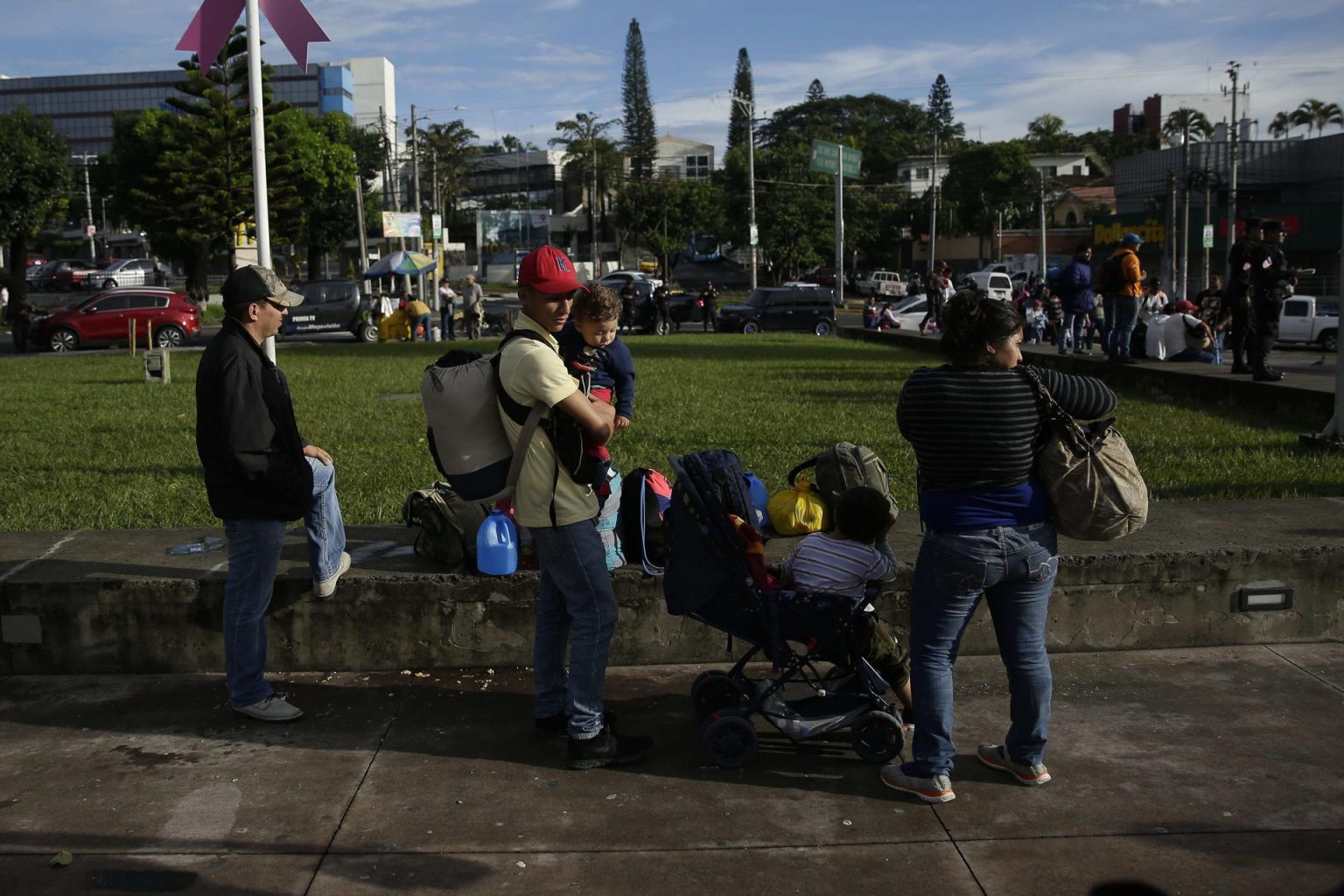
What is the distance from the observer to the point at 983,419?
383 centimetres

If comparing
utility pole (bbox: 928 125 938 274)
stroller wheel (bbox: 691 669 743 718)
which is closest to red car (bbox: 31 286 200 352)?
stroller wheel (bbox: 691 669 743 718)

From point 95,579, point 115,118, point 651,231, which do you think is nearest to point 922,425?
point 95,579

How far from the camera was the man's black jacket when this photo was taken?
4578mm

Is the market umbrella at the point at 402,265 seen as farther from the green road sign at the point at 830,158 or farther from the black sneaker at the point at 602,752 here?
Result: the black sneaker at the point at 602,752

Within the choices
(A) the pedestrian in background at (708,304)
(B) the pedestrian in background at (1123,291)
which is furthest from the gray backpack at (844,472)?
(A) the pedestrian in background at (708,304)

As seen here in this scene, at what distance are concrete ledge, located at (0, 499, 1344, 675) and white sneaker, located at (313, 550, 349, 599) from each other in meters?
0.06

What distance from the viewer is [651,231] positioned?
3647 inches

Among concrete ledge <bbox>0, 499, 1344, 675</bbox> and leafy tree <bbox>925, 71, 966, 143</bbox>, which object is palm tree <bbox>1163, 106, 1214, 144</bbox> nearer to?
leafy tree <bbox>925, 71, 966, 143</bbox>

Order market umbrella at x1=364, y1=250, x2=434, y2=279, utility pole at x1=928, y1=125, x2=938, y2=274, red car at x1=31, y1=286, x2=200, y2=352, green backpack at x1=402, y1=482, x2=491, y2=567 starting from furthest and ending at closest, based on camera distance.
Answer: utility pole at x1=928, y1=125, x2=938, y2=274 < market umbrella at x1=364, y1=250, x2=434, y2=279 < red car at x1=31, y1=286, x2=200, y2=352 < green backpack at x1=402, y1=482, x2=491, y2=567

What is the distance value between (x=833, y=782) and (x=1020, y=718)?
677mm

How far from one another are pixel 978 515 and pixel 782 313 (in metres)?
33.0

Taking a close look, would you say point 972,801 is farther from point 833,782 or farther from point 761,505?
point 761,505

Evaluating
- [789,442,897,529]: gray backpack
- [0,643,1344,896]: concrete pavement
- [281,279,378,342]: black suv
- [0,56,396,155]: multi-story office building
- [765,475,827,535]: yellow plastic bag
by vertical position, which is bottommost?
[0,643,1344,896]: concrete pavement

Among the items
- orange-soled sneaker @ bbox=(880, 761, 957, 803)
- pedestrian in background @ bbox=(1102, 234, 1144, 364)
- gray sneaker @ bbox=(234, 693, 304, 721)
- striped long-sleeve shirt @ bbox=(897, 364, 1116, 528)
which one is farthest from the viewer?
pedestrian in background @ bbox=(1102, 234, 1144, 364)
